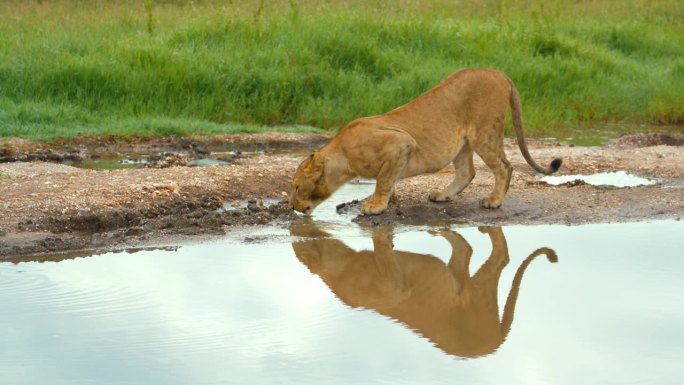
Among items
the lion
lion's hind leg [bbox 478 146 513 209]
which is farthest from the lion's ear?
lion's hind leg [bbox 478 146 513 209]

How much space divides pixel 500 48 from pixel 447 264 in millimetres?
8936

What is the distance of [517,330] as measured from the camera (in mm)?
5160

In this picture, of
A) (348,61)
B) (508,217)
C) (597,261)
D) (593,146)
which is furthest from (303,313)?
(348,61)

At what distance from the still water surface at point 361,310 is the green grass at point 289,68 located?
5359 millimetres

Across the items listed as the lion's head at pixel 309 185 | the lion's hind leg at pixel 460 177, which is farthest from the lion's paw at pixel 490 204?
the lion's head at pixel 309 185

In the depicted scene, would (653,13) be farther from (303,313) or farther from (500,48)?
(303,313)

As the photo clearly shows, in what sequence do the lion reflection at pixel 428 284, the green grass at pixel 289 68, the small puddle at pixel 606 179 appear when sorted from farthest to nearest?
the green grass at pixel 289 68, the small puddle at pixel 606 179, the lion reflection at pixel 428 284

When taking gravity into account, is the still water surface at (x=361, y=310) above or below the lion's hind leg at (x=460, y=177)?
above

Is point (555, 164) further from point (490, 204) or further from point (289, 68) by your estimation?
point (289, 68)

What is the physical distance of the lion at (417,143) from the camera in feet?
25.2

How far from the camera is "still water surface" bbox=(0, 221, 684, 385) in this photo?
455 centimetres

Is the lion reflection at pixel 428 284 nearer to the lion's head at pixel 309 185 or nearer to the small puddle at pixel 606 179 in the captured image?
the lion's head at pixel 309 185

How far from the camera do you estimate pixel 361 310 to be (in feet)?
18.1

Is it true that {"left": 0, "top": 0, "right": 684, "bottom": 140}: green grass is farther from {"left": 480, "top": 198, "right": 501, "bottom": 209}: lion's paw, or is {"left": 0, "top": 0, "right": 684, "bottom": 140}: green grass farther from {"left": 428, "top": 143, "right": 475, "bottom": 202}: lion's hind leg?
{"left": 480, "top": 198, "right": 501, "bottom": 209}: lion's paw
